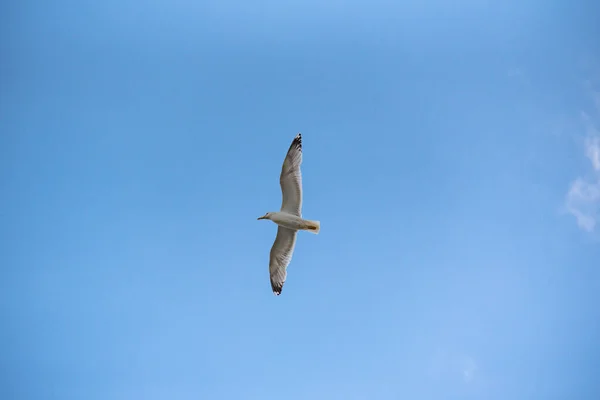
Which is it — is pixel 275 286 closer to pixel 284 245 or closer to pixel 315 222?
pixel 284 245

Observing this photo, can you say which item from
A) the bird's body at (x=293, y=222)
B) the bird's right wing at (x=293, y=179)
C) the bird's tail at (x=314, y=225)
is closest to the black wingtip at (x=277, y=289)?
the bird's body at (x=293, y=222)

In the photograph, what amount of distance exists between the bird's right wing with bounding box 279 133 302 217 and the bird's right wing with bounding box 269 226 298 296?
0.68m

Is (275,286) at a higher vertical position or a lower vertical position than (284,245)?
lower

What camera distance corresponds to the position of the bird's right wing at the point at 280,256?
44.6 ft

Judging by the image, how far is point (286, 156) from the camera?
517 inches

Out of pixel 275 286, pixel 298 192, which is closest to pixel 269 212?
pixel 298 192

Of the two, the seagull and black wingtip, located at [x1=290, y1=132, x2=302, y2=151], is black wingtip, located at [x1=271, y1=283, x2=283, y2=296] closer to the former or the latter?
the seagull

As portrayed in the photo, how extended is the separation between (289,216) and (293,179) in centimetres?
95

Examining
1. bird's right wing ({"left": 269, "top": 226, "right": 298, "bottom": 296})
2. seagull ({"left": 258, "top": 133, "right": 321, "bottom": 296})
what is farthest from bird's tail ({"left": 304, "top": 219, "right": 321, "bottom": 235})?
bird's right wing ({"left": 269, "top": 226, "right": 298, "bottom": 296})

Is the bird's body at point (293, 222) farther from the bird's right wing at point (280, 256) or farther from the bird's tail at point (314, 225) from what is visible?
the bird's right wing at point (280, 256)

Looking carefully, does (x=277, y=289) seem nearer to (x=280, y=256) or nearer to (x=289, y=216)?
(x=280, y=256)

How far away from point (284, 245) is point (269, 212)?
0.99m

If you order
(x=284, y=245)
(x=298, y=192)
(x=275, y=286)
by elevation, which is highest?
(x=298, y=192)

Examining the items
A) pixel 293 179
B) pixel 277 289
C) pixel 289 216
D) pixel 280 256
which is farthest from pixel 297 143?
pixel 277 289
